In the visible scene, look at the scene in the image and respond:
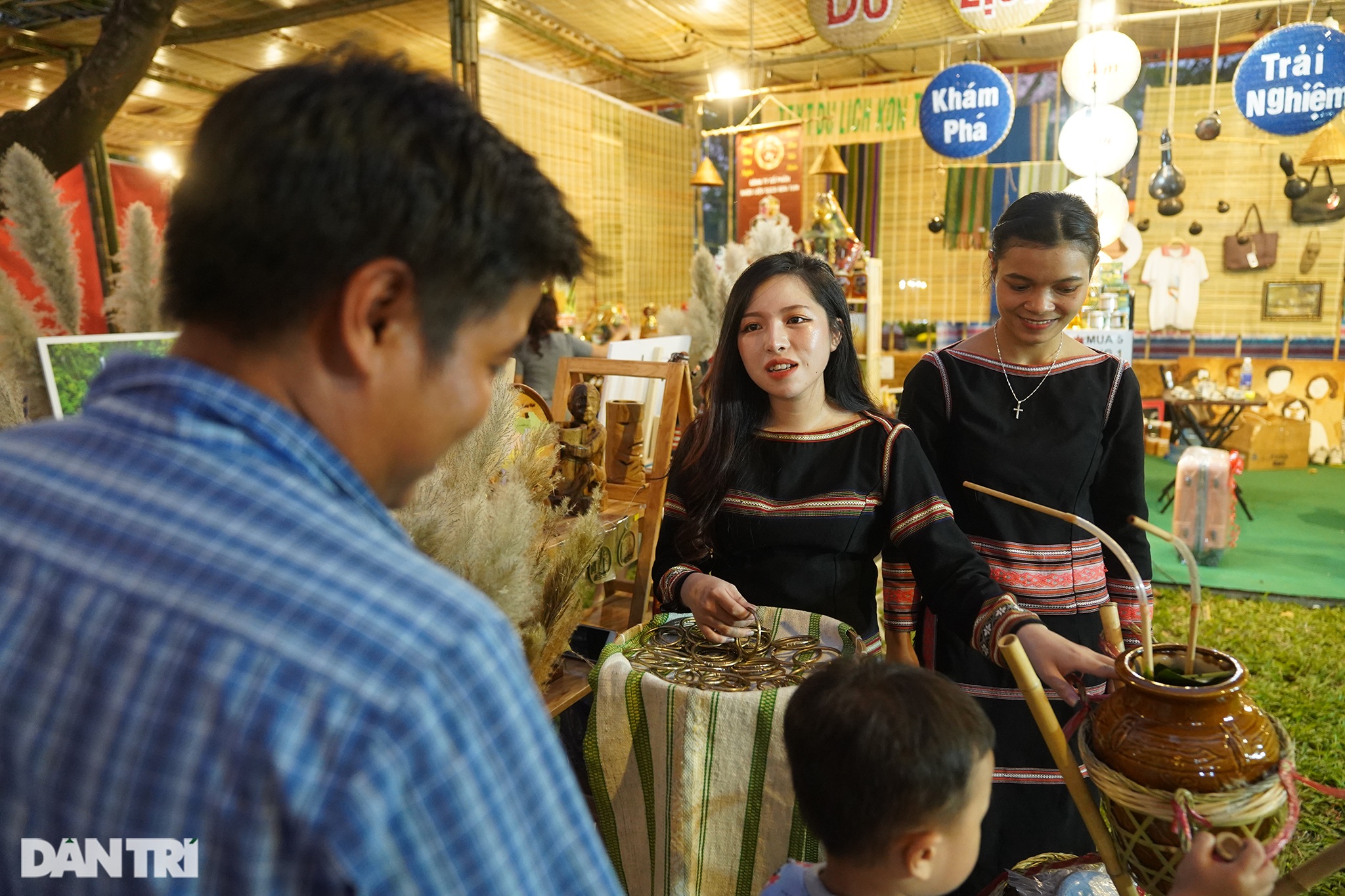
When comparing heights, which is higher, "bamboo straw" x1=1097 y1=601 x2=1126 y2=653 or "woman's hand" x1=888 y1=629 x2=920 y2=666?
"bamboo straw" x1=1097 y1=601 x2=1126 y2=653

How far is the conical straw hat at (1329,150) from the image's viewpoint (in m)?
6.05

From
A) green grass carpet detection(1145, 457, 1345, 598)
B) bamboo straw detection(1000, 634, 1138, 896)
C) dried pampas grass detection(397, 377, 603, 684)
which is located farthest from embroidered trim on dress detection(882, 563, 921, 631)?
green grass carpet detection(1145, 457, 1345, 598)

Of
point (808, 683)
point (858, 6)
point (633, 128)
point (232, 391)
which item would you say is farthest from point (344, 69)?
point (633, 128)

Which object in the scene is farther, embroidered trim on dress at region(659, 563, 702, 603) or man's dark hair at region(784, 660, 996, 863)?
embroidered trim on dress at region(659, 563, 702, 603)

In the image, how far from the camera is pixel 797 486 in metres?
1.84

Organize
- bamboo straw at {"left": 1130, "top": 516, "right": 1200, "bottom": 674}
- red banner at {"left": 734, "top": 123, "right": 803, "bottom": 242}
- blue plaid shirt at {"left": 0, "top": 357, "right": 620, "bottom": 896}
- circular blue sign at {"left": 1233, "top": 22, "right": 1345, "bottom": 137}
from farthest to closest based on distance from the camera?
1. red banner at {"left": 734, "top": 123, "right": 803, "bottom": 242}
2. circular blue sign at {"left": 1233, "top": 22, "right": 1345, "bottom": 137}
3. bamboo straw at {"left": 1130, "top": 516, "right": 1200, "bottom": 674}
4. blue plaid shirt at {"left": 0, "top": 357, "right": 620, "bottom": 896}

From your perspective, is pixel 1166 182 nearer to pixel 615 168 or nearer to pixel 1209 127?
pixel 1209 127

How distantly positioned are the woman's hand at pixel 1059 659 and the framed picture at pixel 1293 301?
9652mm

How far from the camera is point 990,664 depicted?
6.40 ft

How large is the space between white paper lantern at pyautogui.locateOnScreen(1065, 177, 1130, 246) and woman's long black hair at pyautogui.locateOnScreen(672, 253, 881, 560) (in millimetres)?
4589

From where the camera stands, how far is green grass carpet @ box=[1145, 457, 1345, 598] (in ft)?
17.0

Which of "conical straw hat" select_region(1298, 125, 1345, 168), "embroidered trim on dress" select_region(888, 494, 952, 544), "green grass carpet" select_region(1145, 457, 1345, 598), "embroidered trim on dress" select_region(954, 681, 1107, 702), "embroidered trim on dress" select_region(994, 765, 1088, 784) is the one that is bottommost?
Result: "green grass carpet" select_region(1145, 457, 1345, 598)

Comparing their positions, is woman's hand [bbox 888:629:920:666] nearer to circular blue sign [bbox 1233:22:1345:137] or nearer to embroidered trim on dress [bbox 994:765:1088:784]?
embroidered trim on dress [bbox 994:765:1088:784]

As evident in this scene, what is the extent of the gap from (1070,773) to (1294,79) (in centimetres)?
494
